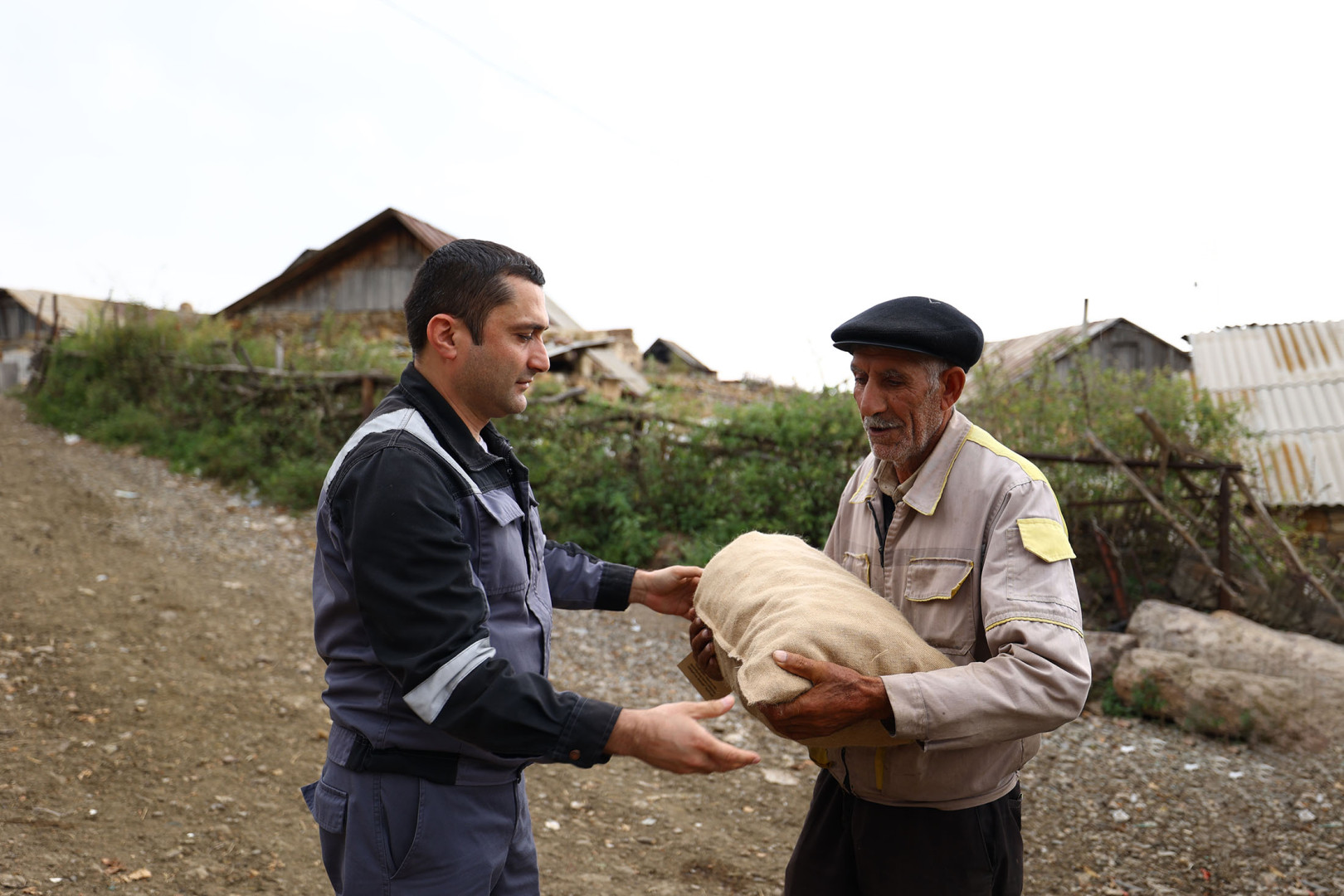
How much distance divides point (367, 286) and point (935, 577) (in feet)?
48.4

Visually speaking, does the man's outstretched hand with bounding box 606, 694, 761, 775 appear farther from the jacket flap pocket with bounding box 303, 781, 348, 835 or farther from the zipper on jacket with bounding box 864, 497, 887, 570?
the zipper on jacket with bounding box 864, 497, 887, 570

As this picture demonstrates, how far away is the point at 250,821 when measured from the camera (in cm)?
378

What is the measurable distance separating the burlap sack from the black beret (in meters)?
0.56

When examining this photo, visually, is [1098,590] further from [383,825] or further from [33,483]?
[33,483]

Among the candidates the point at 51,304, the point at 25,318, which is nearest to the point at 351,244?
the point at 51,304

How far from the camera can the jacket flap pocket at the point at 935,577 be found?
6.45 ft

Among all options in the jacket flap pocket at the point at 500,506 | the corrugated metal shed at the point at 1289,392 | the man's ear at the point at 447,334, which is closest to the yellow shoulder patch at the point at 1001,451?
the jacket flap pocket at the point at 500,506

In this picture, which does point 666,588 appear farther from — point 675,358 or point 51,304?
point 51,304

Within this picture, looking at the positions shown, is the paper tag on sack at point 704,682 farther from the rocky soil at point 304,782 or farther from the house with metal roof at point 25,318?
the house with metal roof at point 25,318

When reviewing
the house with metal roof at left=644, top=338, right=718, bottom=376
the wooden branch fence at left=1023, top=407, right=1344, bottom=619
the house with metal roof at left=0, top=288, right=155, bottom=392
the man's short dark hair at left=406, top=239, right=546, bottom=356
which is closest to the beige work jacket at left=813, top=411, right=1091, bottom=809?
the man's short dark hair at left=406, top=239, right=546, bottom=356

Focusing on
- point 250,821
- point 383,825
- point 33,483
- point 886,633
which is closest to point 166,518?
point 33,483

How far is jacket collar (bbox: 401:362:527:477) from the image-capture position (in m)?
1.81

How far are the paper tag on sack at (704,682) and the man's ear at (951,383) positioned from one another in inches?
36.7

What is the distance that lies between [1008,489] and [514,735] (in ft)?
3.92
